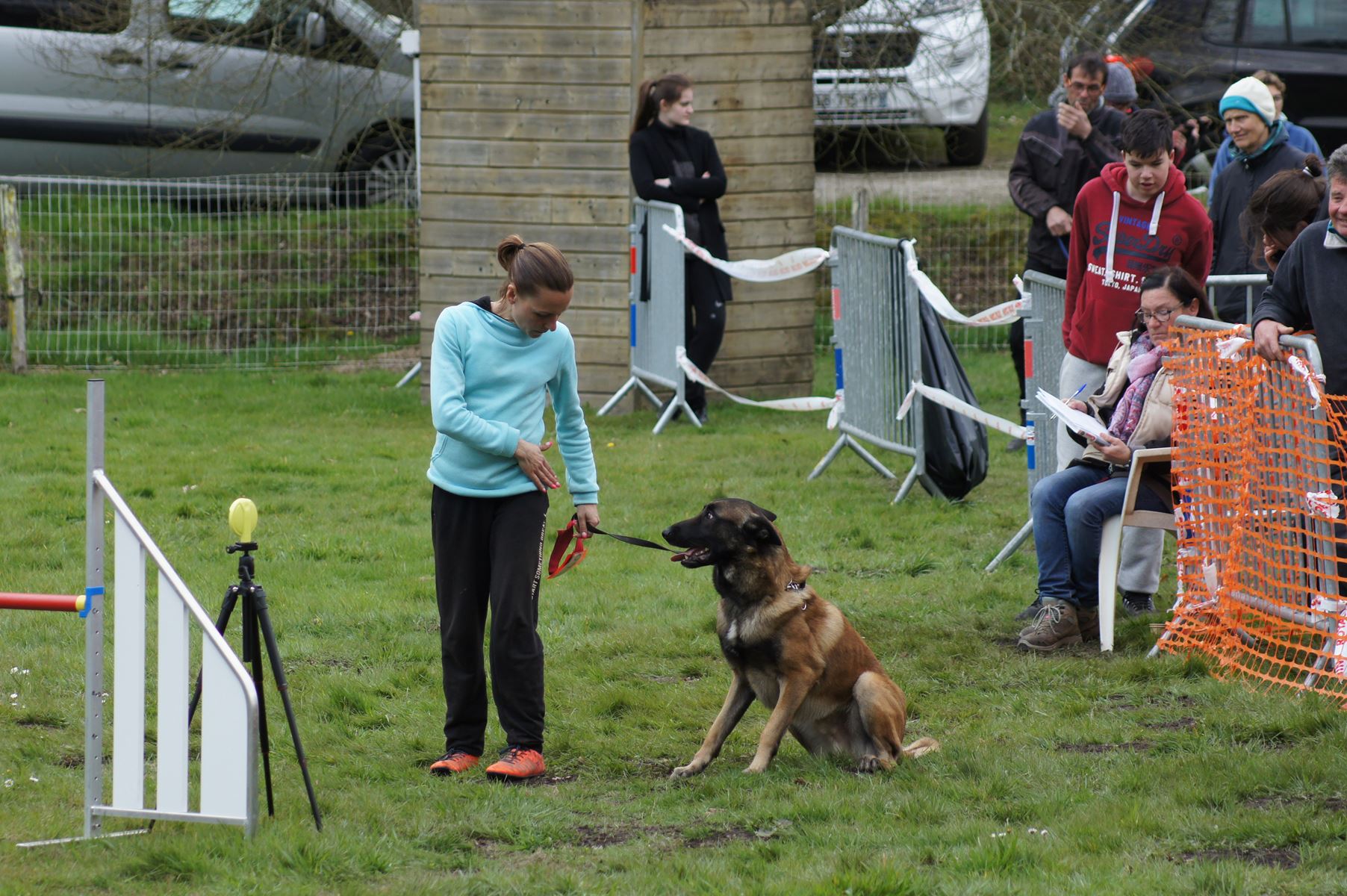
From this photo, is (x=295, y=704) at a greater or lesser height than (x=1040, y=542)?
lesser

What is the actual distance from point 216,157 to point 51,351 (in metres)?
3.01

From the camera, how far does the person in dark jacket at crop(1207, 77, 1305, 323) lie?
25.2 ft

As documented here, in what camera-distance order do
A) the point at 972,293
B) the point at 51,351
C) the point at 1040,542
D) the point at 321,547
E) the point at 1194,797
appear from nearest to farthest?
1. the point at 1194,797
2. the point at 1040,542
3. the point at 321,547
4. the point at 51,351
5. the point at 972,293

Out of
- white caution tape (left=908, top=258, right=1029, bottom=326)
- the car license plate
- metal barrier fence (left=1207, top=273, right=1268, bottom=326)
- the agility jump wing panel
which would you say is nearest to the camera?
the agility jump wing panel

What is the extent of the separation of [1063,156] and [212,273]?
7.98 m

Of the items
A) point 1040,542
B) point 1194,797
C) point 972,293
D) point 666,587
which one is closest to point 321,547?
point 666,587

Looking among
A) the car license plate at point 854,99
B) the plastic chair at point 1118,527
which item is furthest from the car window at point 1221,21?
the plastic chair at point 1118,527

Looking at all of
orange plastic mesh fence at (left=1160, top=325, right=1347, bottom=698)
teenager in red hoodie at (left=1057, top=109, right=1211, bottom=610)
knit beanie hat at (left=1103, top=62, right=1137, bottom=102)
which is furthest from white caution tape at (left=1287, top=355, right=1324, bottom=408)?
knit beanie hat at (left=1103, top=62, right=1137, bottom=102)

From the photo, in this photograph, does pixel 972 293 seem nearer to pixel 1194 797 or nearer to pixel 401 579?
pixel 401 579

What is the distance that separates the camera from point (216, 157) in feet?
51.1

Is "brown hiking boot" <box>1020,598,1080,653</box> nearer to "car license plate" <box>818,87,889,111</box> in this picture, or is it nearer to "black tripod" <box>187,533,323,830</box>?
"black tripod" <box>187,533,323,830</box>

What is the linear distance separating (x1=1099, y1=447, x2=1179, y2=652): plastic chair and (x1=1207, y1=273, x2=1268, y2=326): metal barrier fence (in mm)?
1637

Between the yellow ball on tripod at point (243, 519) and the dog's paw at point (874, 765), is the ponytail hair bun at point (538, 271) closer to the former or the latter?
the yellow ball on tripod at point (243, 519)

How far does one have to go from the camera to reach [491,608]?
5016 mm
